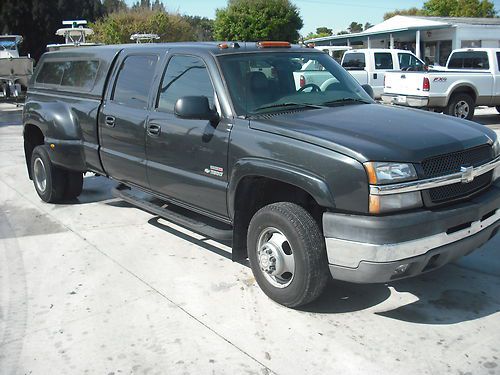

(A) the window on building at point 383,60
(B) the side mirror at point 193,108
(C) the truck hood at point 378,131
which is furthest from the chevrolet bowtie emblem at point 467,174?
(A) the window on building at point 383,60

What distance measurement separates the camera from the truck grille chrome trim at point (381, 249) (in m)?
3.30

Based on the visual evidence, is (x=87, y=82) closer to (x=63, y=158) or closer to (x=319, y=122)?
(x=63, y=158)

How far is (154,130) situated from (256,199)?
1278 millimetres

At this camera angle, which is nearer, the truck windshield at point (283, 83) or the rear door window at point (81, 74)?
the truck windshield at point (283, 83)

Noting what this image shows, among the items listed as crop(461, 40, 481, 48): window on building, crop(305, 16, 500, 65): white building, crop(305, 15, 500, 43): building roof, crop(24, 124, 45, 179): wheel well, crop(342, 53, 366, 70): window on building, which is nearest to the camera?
crop(24, 124, 45, 179): wheel well

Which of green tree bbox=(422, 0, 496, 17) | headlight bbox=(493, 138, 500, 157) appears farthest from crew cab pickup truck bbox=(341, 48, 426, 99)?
green tree bbox=(422, 0, 496, 17)

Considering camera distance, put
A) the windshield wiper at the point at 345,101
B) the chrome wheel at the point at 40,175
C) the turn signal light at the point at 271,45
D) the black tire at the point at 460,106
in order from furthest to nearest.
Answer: the black tire at the point at 460,106 → the chrome wheel at the point at 40,175 → the turn signal light at the point at 271,45 → the windshield wiper at the point at 345,101

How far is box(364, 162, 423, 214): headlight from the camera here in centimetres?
329

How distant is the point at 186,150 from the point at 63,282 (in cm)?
155

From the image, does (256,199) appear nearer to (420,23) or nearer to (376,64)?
(376,64)

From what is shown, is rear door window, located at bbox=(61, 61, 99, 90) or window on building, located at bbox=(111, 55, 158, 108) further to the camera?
rear door window, located at bbox=(61, 61, 99, 90)

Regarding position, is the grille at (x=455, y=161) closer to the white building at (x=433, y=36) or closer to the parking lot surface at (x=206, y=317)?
the parking lot surface at (x=206, y=317)

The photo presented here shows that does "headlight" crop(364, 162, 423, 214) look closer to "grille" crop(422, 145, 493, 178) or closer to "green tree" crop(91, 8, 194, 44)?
"grille" crop(422, 145, 493, 178)

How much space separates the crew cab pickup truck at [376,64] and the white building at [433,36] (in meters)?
13.3
